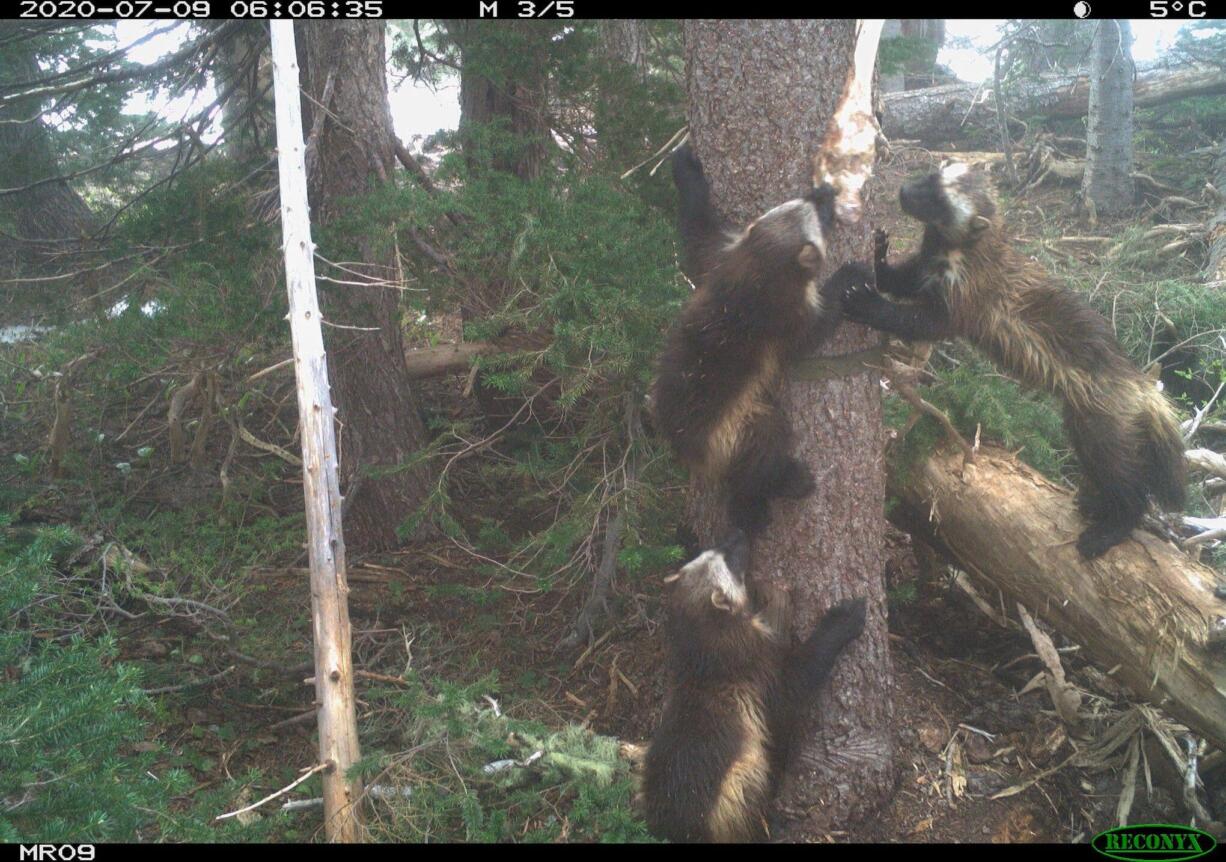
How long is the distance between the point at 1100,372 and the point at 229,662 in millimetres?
6066

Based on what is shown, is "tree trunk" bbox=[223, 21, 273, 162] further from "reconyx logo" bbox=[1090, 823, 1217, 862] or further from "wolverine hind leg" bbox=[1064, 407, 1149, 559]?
"reconyx logo" bbox=[1090, 823, 1217, 862]

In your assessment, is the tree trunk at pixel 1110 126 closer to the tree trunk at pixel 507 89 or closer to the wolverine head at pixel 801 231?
the tree trunk at pixel 507 89

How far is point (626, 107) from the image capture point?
570 cm

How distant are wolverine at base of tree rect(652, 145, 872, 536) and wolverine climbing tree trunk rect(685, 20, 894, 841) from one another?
11 centimetres

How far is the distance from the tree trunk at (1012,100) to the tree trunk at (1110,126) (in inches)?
43.8

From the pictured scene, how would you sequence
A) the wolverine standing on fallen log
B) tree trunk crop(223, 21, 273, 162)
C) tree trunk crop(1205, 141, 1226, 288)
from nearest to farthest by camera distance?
the wolverine standing on fallen log < tree trunk crop(223, 21, 273, 162) < tree trunk crop(1205, 141, 1226, 288)

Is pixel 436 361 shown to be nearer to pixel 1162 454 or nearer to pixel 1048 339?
pixel 1048 339

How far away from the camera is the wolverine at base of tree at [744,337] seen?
15.4 ft

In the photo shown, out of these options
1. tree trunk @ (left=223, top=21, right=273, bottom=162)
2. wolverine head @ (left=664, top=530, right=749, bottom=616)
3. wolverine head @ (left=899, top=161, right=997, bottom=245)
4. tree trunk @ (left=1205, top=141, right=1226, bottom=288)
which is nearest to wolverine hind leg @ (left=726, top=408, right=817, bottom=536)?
wolverine head @ (left=664, top=530, right=749, bottom=616)

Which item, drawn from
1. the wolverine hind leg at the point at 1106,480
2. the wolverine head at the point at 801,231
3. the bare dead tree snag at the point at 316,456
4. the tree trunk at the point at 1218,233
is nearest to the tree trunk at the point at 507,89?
the bare dead tree snag at the point at 316,456

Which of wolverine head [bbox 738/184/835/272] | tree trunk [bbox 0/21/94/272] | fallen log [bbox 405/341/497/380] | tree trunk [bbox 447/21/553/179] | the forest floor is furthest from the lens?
fallen log [bbox 405/341/497/380]

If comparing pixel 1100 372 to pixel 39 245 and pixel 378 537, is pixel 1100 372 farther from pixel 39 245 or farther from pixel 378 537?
pixel 39 245

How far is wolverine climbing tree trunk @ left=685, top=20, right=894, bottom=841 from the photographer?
15.4 feet

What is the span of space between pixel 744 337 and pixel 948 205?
5.69 ft
